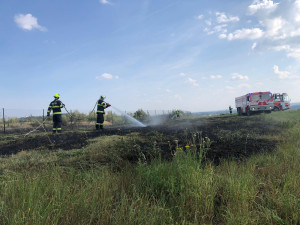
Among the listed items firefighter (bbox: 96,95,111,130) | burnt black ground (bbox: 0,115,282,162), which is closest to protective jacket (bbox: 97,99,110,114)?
firefighter (bbox: 96,95,111,130)

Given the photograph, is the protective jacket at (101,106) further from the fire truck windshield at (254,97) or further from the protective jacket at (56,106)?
the fire truck windshield at (254,97)

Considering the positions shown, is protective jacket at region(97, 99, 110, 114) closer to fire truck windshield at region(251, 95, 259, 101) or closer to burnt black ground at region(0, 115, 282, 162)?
burnt black ground at region(0, 115, 282, 162)

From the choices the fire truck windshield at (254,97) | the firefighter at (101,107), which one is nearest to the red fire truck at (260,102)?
the fire truck windshield at (254,97)

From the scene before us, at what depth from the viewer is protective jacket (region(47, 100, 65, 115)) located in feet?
33.2

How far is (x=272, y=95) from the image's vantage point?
61.7 ft

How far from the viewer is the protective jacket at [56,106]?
1013 cm

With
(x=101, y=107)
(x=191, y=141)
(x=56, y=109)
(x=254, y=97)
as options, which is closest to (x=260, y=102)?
(x=254, y=97)

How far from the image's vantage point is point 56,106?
33.2ft

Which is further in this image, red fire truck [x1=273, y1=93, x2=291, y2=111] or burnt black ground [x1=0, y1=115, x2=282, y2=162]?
red fire truck [x1=273, y1=93, x2=291, y2=111]

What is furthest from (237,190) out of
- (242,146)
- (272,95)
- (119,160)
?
(272,95)

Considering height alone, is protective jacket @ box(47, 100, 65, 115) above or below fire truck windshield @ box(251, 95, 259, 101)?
below

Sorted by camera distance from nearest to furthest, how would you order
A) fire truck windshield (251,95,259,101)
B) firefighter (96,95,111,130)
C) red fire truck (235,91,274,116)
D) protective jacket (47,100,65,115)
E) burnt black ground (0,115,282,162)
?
burnt black ground (0,115,282,162) < protective jacket (47,100,65,115) < firefighter (96,95,111,130) < red fire truck (235,91,274,116) < fire truck windshield (251,95,259,101)

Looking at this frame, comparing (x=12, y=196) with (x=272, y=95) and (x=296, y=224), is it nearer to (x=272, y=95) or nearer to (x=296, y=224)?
(x=296, y=224)

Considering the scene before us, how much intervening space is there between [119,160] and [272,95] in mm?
19332
